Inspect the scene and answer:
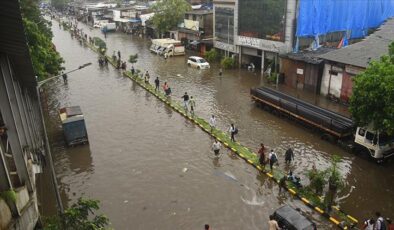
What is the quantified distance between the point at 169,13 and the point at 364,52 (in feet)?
133

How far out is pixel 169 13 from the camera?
6369 cm

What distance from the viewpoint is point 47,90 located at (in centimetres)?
3869

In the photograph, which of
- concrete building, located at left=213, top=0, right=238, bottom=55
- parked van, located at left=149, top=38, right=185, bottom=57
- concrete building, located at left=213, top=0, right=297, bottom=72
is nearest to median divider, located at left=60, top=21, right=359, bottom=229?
concrete building, located at left=213, top=0, right=297, bottom=72

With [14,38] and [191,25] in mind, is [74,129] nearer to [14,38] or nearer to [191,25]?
[14,38]

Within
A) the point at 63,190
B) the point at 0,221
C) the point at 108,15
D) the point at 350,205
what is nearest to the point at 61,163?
the point at 63,190

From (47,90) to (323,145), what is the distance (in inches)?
1141

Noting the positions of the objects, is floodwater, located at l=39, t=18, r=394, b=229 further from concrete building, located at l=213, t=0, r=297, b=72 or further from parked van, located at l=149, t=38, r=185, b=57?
parked van, located at l=149, t=38, r=185, b=57

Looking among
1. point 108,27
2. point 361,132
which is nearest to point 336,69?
point 361,132

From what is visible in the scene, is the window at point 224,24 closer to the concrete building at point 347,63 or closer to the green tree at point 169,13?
the green tree at point 169,13

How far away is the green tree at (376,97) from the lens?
59.2 feet

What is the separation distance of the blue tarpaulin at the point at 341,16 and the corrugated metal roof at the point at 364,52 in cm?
605

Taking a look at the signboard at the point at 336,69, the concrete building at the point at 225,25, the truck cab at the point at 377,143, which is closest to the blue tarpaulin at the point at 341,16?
the signboard at the point at 336,69

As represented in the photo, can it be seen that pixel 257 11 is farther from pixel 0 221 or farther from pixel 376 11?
pixel 0 221

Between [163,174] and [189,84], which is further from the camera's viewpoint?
[189,84]
